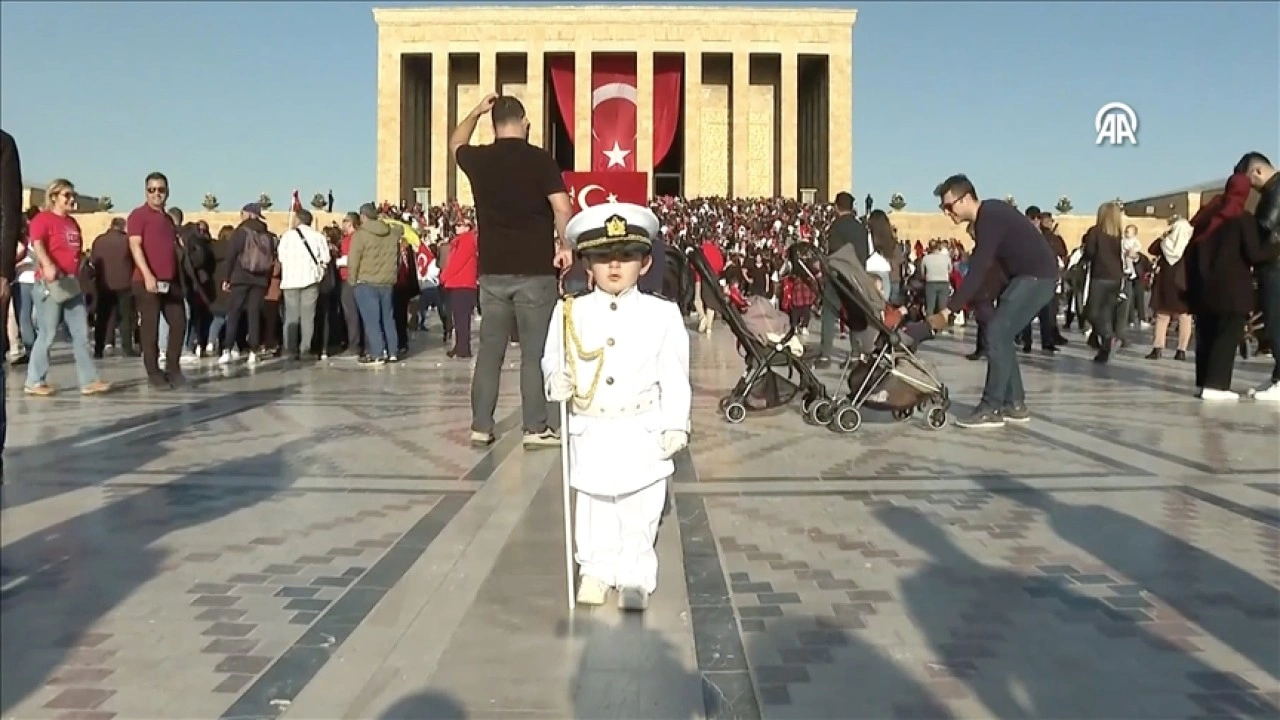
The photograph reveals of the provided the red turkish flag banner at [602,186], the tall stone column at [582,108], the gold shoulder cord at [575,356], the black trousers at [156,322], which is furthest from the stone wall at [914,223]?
the gold shoulder cord at [575,356]

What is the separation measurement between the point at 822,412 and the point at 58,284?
612cm

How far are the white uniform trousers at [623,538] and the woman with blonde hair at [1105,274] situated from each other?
1018 cm

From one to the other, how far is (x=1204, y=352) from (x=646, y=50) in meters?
40.7

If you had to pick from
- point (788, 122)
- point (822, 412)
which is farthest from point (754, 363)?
point (788, 122)

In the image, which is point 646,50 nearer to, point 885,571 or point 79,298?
point 79,298

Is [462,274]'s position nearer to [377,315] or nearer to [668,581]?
[377,315]

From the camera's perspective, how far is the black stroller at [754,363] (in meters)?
7.41

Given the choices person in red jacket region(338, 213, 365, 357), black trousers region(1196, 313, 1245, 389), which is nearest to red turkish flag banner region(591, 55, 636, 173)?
person in red jacket region(338, 213, 365, 357)

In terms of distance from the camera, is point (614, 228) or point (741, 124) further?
point (741, 124)

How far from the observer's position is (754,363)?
25.8 ft

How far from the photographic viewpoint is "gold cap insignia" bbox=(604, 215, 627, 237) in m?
3.38

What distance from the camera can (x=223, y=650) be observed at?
9.82 feet

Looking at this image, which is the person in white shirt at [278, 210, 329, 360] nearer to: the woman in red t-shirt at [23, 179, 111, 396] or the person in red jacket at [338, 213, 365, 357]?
the person in red jacket at [338, 213, 365, 357]

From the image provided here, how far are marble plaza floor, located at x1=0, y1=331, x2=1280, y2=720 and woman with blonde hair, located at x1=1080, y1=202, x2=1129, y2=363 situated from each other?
18.8ft
